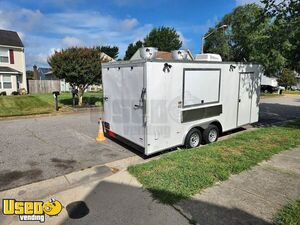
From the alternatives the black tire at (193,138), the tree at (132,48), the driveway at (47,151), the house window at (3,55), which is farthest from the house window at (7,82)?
the tree at (132,48)

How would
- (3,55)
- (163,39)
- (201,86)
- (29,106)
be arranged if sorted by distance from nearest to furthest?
(201,86) < (29,106) < (3,55) < (163,39)

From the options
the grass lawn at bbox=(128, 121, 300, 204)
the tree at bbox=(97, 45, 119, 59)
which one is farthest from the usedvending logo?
the tree at bbox=(97, 45, 119, 59)

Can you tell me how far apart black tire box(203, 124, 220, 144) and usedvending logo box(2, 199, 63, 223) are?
4614 millimetres

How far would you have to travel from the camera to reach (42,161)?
571cm

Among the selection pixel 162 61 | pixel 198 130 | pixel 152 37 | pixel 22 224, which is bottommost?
pixel 22 224

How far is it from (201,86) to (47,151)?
4.89m

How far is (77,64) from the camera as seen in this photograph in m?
13.6

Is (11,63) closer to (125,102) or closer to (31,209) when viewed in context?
(125,102)

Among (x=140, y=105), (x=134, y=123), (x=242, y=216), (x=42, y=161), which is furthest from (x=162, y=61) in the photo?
(x=42, y=161)

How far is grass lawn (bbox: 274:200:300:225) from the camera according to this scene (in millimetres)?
3123

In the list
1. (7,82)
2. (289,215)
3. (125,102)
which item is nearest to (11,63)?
(7,82)

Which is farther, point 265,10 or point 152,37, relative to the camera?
point 152,37

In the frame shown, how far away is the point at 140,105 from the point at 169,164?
1.62 metres

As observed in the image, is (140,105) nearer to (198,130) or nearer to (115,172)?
(115,172)
